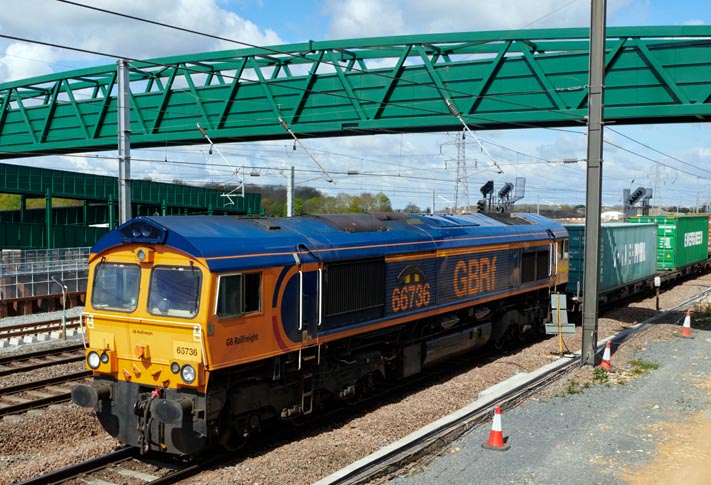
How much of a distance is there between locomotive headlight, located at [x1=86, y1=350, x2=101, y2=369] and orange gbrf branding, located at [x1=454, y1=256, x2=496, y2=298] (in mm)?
8048

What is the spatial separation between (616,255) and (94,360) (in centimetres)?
2078

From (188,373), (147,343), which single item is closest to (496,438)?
(188,373)

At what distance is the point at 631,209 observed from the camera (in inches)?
1623

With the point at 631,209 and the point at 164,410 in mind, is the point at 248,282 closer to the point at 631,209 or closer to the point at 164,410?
the point at 164,410

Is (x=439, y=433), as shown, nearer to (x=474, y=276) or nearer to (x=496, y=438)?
(x=496, y=438)

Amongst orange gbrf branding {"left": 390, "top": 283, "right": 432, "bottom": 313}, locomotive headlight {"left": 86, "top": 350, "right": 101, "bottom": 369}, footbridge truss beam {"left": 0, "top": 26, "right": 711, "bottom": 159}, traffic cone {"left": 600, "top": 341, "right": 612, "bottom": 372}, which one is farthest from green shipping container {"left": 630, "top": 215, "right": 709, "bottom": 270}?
locomotive headlight {"left": 86, "top": 350, "right": 101, "bottom": 369}

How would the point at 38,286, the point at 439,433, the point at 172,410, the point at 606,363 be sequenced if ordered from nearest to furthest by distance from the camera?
the point at 172,410
the point at 439,433
the point at 606,363
the point at 38,286

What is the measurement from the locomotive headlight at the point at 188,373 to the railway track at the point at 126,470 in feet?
4.18

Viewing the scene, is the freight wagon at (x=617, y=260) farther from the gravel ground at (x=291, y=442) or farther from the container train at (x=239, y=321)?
the container train at (x=239, y=321)

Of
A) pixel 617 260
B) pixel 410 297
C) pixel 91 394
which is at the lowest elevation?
pixel 91 394

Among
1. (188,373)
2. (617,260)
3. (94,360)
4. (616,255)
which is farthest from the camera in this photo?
Answer: (617,260)

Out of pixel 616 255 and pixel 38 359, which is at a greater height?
pixel 616 255

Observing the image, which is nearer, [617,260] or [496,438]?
[496,438]

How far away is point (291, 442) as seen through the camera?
35.2ft
